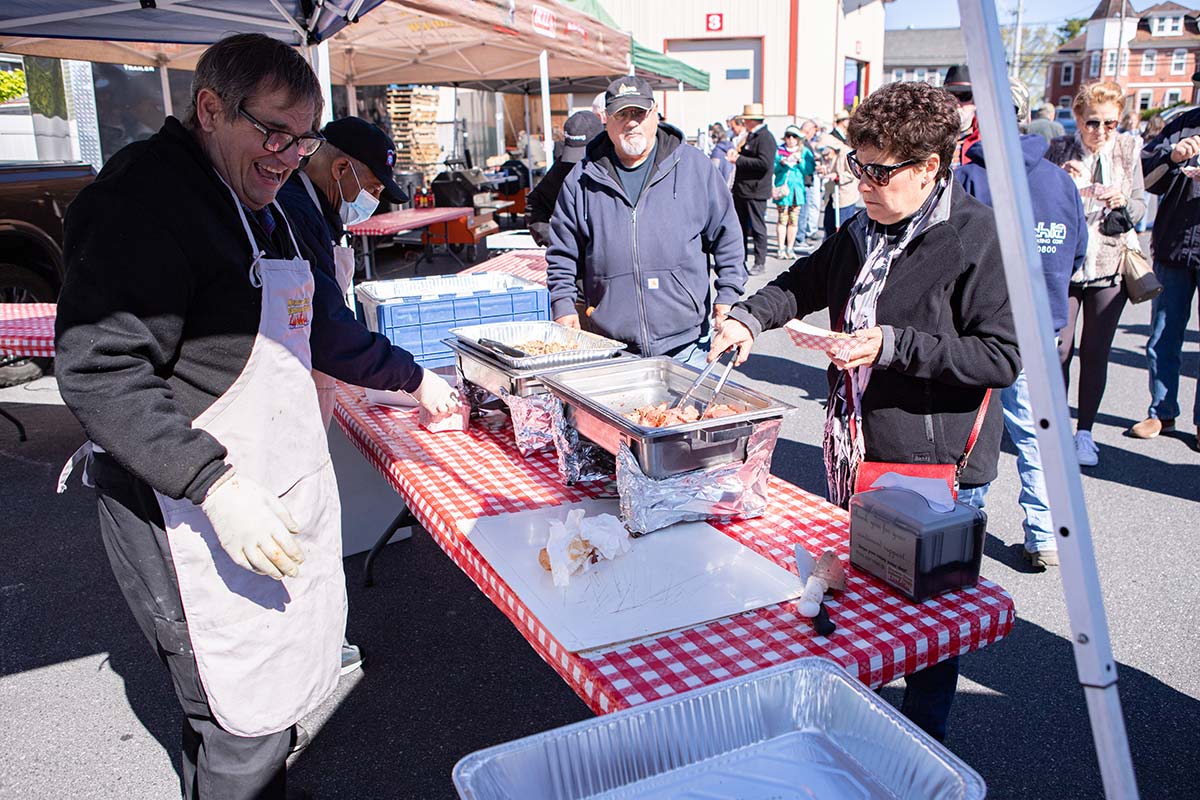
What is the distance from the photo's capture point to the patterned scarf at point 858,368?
6.22 feet

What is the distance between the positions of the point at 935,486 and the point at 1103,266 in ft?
10.4

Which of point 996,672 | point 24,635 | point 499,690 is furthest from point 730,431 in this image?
point 24,635

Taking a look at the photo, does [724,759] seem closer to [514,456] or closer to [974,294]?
[974,294]

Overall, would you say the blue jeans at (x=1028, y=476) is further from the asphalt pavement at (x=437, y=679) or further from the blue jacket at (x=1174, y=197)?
the blue jacket at (x=1174, y=197)

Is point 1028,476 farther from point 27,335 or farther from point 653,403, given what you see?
point 27,335

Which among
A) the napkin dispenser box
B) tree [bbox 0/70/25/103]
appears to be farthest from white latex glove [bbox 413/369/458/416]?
tree [bbox 0/70/25/103]

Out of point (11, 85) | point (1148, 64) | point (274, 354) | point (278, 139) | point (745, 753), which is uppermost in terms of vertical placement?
point (1148, 64)

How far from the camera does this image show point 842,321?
7.09 feet

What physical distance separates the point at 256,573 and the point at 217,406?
31cm

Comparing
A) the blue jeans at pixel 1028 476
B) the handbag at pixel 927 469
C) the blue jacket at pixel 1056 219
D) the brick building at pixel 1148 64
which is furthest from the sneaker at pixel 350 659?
the brick building at pixel 1148 64

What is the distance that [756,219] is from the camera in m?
9.77

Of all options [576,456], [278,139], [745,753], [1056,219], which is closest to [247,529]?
[278,139]

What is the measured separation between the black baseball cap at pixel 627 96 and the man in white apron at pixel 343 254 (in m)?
0.82

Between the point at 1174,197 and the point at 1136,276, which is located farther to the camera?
the point at 1174,197
